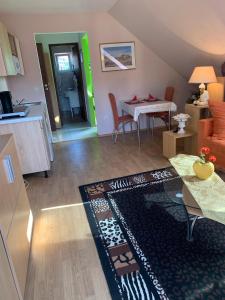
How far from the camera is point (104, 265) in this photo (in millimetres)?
1750

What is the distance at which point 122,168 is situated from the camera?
11.1 feet

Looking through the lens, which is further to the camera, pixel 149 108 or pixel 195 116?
pixel 149 108

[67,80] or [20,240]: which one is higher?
[67,80]

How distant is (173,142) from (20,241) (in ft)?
7.96

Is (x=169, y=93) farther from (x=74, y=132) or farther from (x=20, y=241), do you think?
(x=20, y=241)

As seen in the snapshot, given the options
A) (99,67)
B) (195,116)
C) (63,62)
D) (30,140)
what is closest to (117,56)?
(99,67)

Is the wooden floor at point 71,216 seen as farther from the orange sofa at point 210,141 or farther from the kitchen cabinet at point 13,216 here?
the orange sofa at point 210,141

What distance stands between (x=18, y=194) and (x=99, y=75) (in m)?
3.52

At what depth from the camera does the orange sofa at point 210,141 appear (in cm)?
283

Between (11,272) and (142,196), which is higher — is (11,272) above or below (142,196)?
above

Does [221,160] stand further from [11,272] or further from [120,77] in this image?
[120,77]

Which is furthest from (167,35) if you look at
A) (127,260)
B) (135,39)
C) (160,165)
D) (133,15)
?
(127,260)

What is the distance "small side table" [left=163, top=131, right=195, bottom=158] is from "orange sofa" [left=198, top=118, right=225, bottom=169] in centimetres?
32

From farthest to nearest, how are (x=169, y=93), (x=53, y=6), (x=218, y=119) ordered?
(x=169, y=93), (x=53, y=6), (x=218, y=119)
